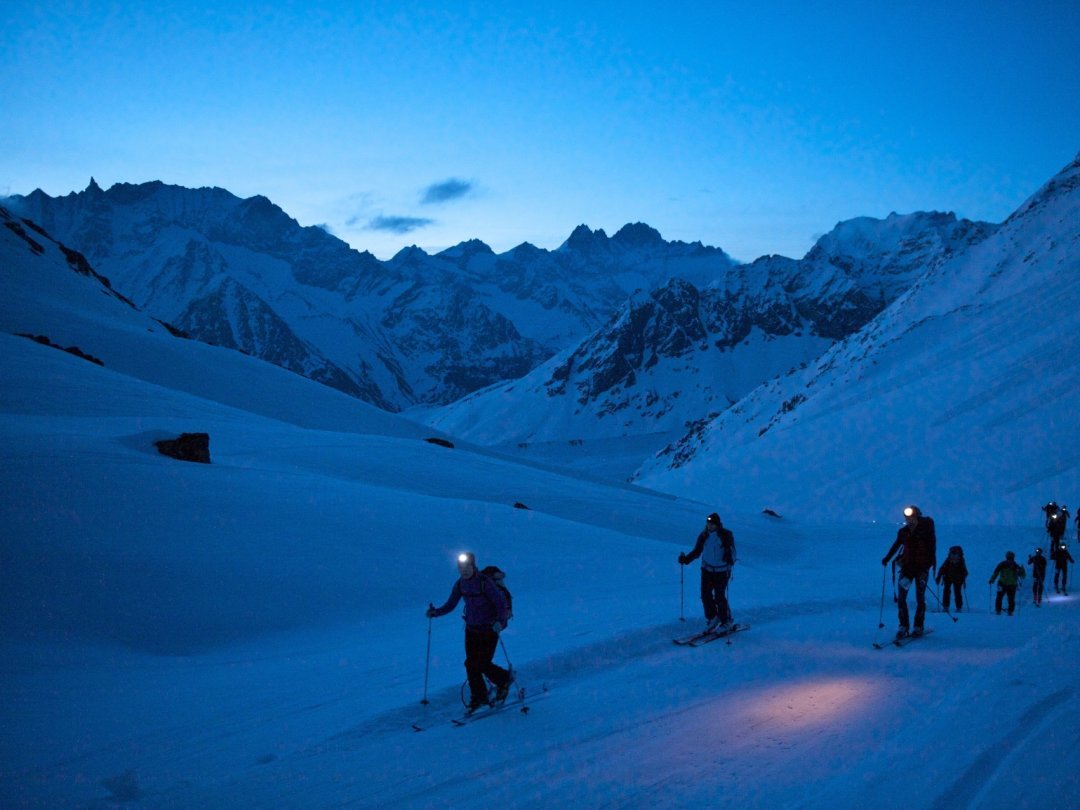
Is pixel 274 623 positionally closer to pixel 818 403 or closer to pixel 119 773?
pixel 119 773

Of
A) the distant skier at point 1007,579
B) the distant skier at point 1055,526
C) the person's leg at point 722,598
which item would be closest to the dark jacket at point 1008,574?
the distant skier at point 1007,579

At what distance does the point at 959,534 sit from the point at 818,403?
52.1 metres

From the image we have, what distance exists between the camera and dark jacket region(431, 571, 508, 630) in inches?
321

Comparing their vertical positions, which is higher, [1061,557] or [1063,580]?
[1061,557]

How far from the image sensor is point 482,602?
27.1 feet

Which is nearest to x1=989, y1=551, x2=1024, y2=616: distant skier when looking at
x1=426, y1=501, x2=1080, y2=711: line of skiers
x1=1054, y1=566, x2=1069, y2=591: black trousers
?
x1=426, y1=501, x2=1080, y2=711: line of skiers

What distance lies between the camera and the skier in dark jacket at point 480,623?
821 cm

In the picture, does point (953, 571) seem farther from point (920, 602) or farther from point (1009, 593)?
point (920, 602)

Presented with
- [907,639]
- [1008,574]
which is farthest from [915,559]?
[1008,574]

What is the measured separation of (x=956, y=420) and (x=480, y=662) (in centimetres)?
5708

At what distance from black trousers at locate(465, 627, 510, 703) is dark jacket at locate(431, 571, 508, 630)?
3.9 inches

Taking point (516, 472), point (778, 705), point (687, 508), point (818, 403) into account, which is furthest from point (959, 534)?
point (818, 403)

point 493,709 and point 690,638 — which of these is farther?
point 690,638

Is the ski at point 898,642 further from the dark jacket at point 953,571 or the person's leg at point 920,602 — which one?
the dark jacket at point 953,571
